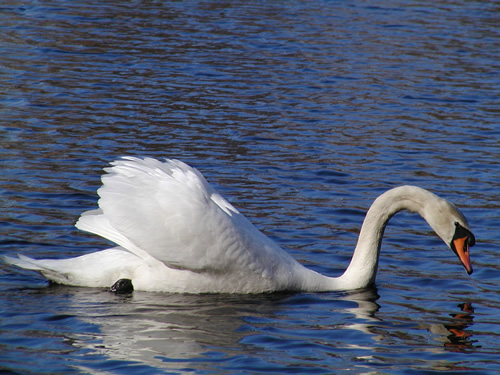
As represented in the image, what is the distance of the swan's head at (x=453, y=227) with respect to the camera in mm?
8477

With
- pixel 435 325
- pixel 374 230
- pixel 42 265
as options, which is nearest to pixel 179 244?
pixel 42 265

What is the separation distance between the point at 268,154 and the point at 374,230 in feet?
14.2

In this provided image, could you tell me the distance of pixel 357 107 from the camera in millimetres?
15867

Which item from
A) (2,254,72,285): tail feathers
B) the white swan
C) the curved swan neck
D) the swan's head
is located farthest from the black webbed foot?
the swan's head

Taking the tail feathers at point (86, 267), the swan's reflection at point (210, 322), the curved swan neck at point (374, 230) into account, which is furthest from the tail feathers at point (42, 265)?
the curved swan neck at point (374, 230)

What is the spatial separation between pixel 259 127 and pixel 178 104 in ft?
5.50

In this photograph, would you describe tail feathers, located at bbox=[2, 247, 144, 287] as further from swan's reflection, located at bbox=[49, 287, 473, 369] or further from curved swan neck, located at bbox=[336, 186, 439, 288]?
curved swan neck, located at bbox=[336, 186, 439, 288]

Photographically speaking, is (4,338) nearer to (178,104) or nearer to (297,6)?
(178,104)

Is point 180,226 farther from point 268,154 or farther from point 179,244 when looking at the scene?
point 268,154

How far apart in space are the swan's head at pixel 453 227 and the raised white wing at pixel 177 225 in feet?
4.83

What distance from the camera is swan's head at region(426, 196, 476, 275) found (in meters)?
8.48

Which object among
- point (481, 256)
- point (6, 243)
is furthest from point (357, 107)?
point (6, 243)

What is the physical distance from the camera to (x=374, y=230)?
8.78 meters

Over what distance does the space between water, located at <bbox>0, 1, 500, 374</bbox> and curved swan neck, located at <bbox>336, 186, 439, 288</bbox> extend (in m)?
0.19
